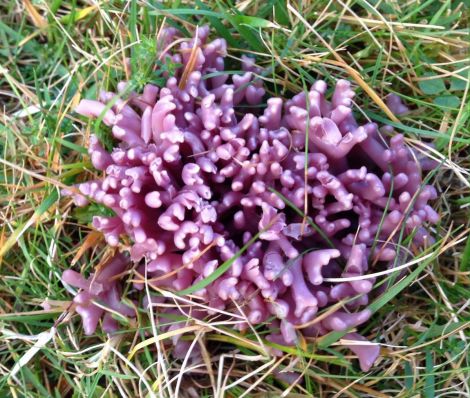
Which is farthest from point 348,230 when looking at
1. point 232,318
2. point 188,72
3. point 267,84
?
point 188,72

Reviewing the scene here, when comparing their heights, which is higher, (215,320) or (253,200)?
(253,200)

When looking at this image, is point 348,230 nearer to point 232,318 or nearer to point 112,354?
point 232,318

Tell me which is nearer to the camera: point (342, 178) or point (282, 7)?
point (342, 178)

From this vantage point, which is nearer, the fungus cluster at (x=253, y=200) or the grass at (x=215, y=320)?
the fungus cluster at (x=253, y=200)

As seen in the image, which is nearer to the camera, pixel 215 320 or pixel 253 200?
pixel 253 200
